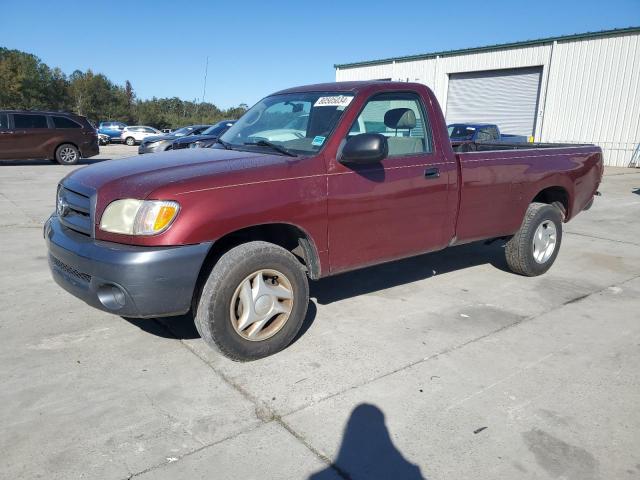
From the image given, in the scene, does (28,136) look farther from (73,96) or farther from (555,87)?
(73,96)

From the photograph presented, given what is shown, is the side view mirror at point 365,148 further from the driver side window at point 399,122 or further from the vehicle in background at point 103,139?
the vehicle in background at point 103,139

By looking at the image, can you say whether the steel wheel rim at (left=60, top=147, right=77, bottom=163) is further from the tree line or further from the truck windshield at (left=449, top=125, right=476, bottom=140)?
the tree line

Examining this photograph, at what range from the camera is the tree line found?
51.3 meters

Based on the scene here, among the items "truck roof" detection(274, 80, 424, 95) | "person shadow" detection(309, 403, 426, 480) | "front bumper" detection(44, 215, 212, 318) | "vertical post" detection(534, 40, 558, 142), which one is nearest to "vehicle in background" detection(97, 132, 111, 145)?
"vertical post" detection(534, 40, 558, 142)

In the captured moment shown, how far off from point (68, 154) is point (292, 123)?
15872mm

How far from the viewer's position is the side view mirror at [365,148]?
11.5 feet

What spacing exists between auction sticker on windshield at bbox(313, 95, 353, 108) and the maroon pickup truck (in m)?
0.01

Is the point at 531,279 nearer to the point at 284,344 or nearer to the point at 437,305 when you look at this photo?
the point at 437,305

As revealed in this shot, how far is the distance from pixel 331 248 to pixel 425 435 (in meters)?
1.45

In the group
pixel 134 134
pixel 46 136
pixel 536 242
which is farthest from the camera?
pixel 134 134

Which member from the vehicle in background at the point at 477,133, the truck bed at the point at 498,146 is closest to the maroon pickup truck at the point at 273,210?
the truck bed at the point at 498,146

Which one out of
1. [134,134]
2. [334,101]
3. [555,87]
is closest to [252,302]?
[334,101]

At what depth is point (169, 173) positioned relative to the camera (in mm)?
3254

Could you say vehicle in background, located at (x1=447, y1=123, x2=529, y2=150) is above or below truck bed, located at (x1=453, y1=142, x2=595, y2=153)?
above
